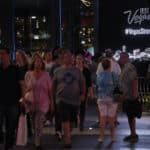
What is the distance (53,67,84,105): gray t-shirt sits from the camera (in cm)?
1334

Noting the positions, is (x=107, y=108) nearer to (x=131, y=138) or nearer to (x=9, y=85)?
(x=131, y=138)

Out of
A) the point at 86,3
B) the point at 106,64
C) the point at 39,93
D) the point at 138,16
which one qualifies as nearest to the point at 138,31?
the point at 138,16

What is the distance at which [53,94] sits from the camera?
13539mm

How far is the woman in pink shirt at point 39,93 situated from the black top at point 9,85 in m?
0.92

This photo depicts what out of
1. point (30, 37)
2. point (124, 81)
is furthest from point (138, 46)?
point (124, 81)

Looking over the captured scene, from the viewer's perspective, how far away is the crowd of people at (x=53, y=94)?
1210 centimetres

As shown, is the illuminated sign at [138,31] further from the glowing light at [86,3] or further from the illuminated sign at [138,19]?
the glowing light at [86,3]

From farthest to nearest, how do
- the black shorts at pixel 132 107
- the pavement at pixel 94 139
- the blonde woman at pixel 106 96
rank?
1. the black shorts at pixel 132 107
2. the blonde woman at pixel 106 96
3. the pavement at pixel 94 139

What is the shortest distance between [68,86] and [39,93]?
67 cm

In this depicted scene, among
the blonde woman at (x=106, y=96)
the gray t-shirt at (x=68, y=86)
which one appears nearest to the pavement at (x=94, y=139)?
the blonde woman at (x=106, y=96)

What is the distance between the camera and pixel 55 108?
14086 mm

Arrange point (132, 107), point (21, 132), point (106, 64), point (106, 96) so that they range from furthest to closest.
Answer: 1. point (132, 107)
2. point (106, 64)
3. point (106, 96)
4. point (21, 132)

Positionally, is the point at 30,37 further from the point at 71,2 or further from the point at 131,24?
the point at 131,24

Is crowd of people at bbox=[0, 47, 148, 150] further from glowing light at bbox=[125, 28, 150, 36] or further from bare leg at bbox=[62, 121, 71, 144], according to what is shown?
glowing light at bbox=[125, 28, 150, 36]
